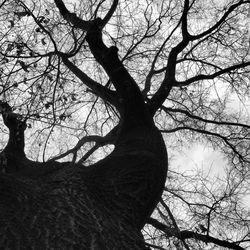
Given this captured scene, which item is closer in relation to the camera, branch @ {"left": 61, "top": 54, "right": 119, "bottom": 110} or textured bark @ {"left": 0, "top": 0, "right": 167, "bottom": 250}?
textured bark @ {"left": 0, "top": 0, "right": 167, "bottom": 250}

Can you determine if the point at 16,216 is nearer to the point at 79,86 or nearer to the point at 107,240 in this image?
the point at 107,240

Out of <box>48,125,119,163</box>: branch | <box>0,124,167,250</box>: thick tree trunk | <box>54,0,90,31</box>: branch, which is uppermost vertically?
<box>54,0,90,31</box>: branch

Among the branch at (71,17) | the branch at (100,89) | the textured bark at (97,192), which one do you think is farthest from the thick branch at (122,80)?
the branch at (71,17)

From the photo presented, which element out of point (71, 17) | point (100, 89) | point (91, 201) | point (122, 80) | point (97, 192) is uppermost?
point (71, 17)

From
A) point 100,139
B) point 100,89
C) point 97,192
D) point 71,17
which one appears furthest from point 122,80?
point 100,139

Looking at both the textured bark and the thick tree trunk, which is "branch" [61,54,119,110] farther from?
the thick tree trunk

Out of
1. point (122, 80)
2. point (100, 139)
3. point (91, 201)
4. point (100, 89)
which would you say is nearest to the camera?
point (91, 201)

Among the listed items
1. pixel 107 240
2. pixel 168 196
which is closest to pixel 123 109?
pixel 107 240

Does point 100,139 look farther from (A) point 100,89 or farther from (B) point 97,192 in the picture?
(B) point 97,192

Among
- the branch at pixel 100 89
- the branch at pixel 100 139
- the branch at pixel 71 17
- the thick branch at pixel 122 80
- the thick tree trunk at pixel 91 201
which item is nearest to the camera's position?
the thick tree trunk at pixel 91 201

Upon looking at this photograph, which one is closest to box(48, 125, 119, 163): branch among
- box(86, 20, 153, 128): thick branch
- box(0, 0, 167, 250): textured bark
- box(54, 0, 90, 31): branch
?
box(0, 0, 167, 250): textured bark

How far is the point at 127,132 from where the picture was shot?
11.1ft

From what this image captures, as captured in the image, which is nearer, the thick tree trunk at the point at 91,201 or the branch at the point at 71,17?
the thick tree trunk at the point at 91,201

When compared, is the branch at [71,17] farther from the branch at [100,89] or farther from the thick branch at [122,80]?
the thick branch at [122,80]
